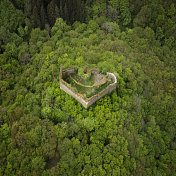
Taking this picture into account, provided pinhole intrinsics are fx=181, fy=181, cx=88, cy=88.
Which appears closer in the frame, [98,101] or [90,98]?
[90,98]

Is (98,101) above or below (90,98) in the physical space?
below

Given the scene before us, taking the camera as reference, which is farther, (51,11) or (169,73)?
(51,11)

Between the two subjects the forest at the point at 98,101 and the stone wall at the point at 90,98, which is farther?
the stone wall at the point at 90,98

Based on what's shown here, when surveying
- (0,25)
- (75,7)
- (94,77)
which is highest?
(75,7)

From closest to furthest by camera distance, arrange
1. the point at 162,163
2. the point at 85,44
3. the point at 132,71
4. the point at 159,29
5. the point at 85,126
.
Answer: the point at 85,126 → the point at 162,163 → the point at 132,71 → the point at 85,44 → the point at 159,29

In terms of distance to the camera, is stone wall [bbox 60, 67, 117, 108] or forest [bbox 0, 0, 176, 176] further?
stone wall [bbox 60, 67, 117, 108]

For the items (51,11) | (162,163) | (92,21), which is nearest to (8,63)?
(51,11)

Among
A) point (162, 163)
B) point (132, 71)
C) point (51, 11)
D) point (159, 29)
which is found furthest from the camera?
point (159, 29)

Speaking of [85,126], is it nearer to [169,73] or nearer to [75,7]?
[169,73]
